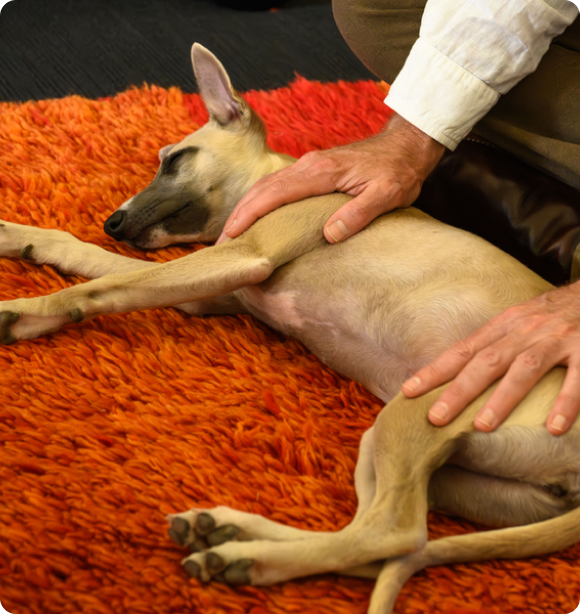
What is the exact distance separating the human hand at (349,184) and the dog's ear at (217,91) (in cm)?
53

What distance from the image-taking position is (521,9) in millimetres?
2004

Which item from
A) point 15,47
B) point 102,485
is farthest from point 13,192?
point 15,47

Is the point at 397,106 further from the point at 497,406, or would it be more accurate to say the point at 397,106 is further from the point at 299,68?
Answer: the point at 299,68

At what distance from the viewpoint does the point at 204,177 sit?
2.36 metres

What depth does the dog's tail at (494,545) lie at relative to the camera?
1347 mm

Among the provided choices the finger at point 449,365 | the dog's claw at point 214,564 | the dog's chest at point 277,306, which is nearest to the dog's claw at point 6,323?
the dog's chest at point 277,306

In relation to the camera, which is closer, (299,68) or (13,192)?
(13,192)

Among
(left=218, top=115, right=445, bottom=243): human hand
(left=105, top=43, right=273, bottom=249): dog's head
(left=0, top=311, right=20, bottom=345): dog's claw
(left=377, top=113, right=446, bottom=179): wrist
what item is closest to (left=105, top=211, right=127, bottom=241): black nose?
(left=105, top=43, right=273, bottom=249): dog's head

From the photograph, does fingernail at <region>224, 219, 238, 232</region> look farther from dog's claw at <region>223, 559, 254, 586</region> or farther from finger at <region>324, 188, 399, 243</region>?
dog's claw at <region>223, 559, 254, 586</region>

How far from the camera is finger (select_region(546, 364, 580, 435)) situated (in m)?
1.38

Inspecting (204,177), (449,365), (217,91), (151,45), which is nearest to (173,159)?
(204,177)

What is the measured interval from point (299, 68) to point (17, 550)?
344 centimetres

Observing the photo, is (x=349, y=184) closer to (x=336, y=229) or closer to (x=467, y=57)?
(x=336, y=229)

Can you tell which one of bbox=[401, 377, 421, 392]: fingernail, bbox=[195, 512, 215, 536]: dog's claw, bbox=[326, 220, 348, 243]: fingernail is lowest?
bbox=[195, 512, 215, 536]: dog's claw
